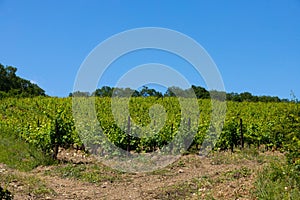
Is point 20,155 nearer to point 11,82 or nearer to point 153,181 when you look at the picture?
point 153,181

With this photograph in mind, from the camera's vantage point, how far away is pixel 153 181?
10.5 meters

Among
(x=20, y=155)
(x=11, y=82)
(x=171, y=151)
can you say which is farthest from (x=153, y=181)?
(x=11, y=82)

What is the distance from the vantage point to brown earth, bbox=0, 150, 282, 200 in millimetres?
8703

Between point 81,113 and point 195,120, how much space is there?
672 cm

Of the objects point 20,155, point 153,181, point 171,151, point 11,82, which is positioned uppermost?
point 11,82

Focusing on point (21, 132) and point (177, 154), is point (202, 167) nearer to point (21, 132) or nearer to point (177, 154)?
point (177, 154)

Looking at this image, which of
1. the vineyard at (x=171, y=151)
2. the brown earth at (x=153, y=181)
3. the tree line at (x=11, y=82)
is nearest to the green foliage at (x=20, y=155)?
the vineyard at (x=171, y=151)

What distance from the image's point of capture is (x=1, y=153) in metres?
14.4

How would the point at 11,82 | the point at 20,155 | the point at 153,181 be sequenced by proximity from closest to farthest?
the point at 153,181 < the point at 20,155 < the point at 11,82

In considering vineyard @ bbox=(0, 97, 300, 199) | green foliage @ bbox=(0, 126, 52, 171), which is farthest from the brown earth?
Result: green foliage @ bbox=(0, 126, 52, 171)

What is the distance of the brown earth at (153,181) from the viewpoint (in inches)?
343

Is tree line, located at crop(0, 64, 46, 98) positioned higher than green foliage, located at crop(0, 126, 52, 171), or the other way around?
tree line, located at crop(0, 64, 46, 98)

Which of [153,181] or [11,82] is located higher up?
[11,82]

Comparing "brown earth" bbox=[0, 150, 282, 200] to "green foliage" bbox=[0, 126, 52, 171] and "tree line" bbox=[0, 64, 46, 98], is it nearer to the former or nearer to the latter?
"green foliage" bbox=[0, 126, 52, 171]
